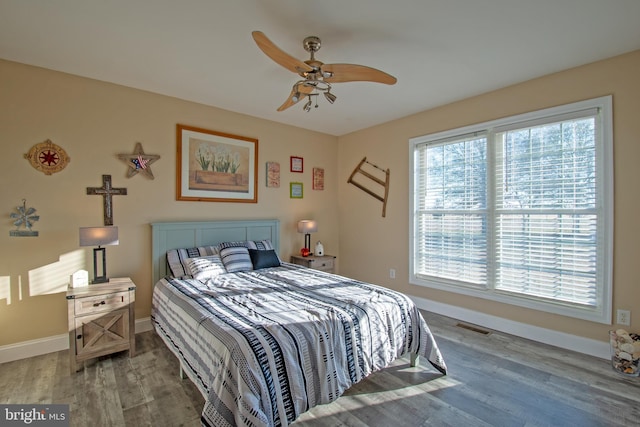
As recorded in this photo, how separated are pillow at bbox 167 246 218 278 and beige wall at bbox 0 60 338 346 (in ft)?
0.96

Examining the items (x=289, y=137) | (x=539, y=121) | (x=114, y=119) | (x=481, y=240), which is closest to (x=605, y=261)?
(x=481, y=240)

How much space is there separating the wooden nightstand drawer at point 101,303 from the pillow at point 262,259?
1.27 m

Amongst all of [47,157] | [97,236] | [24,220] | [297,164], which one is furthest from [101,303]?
[297,164]

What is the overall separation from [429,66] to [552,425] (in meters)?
2.79

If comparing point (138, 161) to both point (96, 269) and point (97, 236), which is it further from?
point (96, 269)

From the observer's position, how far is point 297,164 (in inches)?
182

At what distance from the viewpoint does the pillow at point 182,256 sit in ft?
10.5

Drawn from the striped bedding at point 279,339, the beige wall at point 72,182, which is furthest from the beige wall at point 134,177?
the striped bedding at point 279,339

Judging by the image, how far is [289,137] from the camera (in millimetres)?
4531

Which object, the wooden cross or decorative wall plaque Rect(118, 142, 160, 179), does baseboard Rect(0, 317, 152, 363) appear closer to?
the wooden cross

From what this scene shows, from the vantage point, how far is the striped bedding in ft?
5.17

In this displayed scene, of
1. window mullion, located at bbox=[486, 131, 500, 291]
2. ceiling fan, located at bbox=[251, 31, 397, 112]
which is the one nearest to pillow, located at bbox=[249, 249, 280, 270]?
ceiling fan, located at bbox=[251, 31, 397, 112]

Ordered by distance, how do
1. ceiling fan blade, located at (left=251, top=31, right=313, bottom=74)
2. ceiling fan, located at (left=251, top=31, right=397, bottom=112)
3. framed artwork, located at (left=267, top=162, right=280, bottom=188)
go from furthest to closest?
1. framed artwork, located at (left=267, top=162, right=280, bottom=188)
2. ceiling fan, located at (left=251, top=31, right=397, bottom=112)
3. ceiling fan blade, located at (left=251, top=31, right=313, bottom=74)

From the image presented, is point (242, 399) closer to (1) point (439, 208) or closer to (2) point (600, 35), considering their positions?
(1) point (439, 208)
